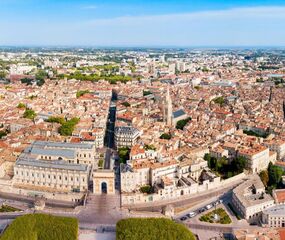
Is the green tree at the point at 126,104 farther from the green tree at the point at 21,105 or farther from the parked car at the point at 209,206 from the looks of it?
the parked car at the point at 209,206

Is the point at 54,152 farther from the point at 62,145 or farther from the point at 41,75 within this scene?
the point at 41,75

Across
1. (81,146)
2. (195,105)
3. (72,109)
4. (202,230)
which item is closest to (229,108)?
(195,105)

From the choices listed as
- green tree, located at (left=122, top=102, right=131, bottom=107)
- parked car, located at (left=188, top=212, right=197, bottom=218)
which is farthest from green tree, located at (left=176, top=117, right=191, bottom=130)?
parked car, located at (left=188, top=212, right=197, bottom=218)

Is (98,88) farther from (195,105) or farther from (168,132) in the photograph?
(168,132)

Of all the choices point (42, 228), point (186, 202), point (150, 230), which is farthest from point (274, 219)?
point (42, 228)

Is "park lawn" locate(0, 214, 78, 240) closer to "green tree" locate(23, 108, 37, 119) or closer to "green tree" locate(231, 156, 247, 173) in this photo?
"green tree" locate(231, 156, 247, 173)
